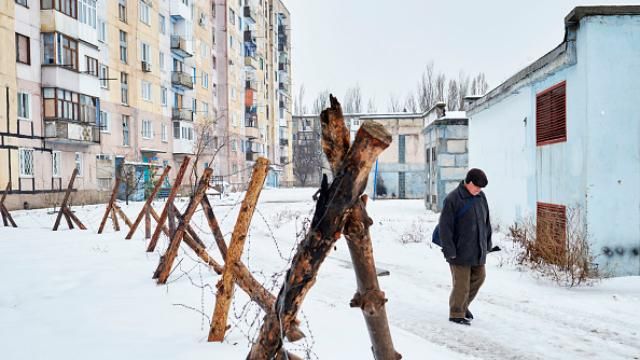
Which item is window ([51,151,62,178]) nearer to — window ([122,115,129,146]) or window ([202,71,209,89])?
window ([122,115,129,146])

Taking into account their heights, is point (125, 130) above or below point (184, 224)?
above

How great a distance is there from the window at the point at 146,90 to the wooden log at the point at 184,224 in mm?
29463

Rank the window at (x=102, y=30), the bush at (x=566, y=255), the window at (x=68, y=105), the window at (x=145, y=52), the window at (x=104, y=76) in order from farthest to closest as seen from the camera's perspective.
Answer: the window at (x=145, y=52) → the window at (x=104, y=76) → the window at (x=102, y=30) → the window at (x=68, y=105) → the bush at (x=566, y=255)

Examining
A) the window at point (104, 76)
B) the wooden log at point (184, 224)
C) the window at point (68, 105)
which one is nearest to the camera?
the wooden log at point (184, 224)

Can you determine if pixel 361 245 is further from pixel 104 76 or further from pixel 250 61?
pixel 250 61

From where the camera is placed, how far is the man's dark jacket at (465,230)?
18.9ft

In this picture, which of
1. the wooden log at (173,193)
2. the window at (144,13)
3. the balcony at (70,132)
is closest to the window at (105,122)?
the balcony at (70,132)

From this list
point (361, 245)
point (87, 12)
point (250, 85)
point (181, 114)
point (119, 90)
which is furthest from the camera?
point (250, 85)

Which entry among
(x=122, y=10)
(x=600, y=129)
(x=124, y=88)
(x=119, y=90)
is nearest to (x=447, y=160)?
(x=600, y=129)

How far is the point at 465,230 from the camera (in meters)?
5.83

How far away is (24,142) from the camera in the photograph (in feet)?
73.6

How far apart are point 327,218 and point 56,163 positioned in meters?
26.0

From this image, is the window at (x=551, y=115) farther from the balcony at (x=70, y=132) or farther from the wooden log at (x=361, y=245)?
the balcony at (x=70, y=132)

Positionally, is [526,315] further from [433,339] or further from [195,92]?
[195,92]
